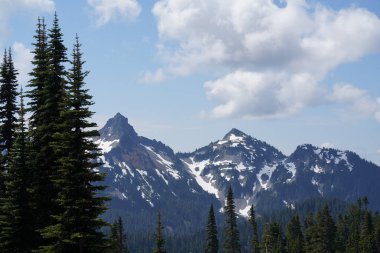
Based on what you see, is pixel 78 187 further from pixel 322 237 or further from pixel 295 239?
pixel 295 239

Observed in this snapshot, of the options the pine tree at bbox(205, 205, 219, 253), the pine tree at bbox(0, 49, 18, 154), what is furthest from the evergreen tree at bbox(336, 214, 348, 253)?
the pine tree at bbox(0, 49, 18, 154)

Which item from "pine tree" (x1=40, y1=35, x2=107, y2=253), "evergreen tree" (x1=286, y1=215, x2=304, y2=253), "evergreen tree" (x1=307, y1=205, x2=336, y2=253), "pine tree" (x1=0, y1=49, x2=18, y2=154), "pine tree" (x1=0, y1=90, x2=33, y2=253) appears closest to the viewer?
"pine tree" (x1=40, y1=35, x2=107, y2=253)

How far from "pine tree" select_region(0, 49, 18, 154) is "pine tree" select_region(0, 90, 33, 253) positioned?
13.9m

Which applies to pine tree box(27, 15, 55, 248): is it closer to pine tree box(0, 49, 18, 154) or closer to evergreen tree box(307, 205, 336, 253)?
pine tree box(0, 49, 18, 154)

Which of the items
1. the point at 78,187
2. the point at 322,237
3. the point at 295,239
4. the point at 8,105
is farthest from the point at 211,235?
the point at 78,187

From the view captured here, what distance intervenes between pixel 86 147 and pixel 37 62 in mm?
15402

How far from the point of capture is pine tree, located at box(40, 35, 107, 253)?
28.3 meters

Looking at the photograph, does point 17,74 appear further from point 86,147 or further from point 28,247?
point 86,147

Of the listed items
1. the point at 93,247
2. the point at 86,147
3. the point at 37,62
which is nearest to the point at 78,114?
the point at 86,147

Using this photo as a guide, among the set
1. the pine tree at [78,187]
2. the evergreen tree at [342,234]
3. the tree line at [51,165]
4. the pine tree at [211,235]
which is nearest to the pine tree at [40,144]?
the tree line at [51,165]

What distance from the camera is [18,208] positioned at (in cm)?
3525

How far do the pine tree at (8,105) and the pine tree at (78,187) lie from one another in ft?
71.3

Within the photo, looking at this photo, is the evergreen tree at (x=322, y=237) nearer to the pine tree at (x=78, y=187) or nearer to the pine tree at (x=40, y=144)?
the pine tree at (x=40, y=144)

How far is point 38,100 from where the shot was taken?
40.7 m
